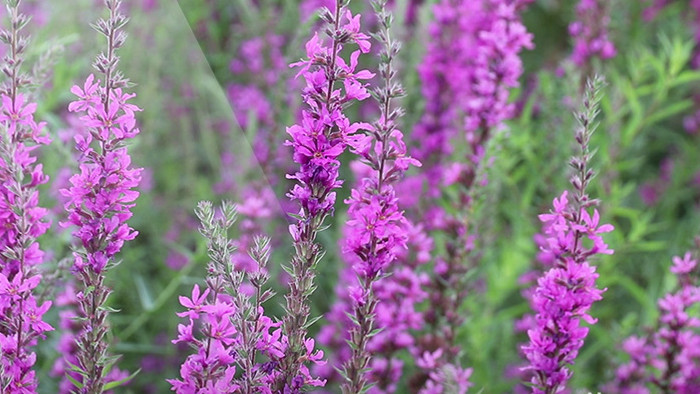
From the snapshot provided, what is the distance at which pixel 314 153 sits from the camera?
1.15 m

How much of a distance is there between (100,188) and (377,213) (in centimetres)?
39

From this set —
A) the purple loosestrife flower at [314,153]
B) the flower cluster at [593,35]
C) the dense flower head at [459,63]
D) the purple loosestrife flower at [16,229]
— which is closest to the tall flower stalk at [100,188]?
the purple loosestrife flower at [16,229]

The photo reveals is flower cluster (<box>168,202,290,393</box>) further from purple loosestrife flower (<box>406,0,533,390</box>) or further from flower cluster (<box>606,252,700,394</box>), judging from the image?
A: flower cluster (<box>606,252,700,394</box>)

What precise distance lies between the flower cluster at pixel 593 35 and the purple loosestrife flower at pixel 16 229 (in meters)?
1.92

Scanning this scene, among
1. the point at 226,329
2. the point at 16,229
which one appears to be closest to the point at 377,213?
the point at 226,329

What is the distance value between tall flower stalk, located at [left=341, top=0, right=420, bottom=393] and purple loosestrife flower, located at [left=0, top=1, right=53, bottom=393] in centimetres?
45

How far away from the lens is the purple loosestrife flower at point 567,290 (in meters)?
1.28

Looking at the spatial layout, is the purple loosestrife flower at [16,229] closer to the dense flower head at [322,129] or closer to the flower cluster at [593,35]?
the dense flower head at [322,129]

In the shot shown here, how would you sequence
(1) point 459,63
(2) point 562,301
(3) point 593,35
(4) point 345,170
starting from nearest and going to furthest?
(2) point 562,301 < (1) point 459,63 < (3) point 593,35 < (4) point 345,170

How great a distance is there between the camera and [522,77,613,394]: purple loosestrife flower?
1282mm

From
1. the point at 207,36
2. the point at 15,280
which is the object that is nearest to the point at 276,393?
the point at 15,280

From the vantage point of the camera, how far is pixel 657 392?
1924mm

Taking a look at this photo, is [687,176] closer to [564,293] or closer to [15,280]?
[564,293]

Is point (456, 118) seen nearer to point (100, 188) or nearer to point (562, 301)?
point (562, 301)
